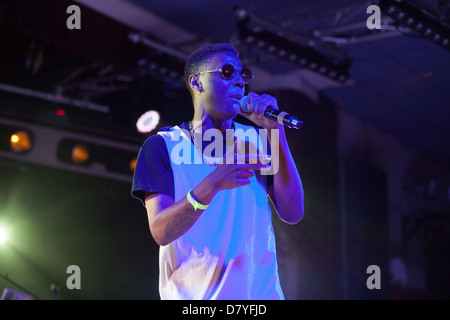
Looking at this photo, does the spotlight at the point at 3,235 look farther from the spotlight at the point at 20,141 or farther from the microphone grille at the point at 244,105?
the microphone grille at the point at 244,105

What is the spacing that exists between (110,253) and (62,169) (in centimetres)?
125

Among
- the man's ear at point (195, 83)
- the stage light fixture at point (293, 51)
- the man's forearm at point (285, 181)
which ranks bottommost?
the man's forearm at point (285, 181)

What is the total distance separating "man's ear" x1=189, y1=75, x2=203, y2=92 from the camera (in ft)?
6.04

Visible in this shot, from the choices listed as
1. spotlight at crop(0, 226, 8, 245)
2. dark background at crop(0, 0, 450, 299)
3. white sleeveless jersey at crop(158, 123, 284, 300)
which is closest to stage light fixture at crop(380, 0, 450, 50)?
dark background at crop(0, 0, 450, 299)

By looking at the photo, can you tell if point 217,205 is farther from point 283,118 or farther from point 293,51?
point 293,51

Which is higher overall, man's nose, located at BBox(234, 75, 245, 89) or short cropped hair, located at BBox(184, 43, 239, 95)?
short cropped hair, located at BBox(184, 43, 239, 95)

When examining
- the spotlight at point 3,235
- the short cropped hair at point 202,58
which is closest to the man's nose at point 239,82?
the short cropped hair at point 202,58

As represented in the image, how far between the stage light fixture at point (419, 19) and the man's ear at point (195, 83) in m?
3.58

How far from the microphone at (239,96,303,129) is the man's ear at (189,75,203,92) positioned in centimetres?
26

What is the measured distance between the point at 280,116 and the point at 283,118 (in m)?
0.01

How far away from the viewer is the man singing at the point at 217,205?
4.75ft

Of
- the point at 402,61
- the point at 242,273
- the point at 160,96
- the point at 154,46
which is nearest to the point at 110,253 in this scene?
the point at 160,96

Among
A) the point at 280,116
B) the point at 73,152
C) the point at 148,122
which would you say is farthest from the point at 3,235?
the point at 280,116

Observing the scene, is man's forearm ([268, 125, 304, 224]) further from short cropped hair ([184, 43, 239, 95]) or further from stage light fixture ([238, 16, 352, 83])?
stage light fixture ([238, 16, 352, 83])
